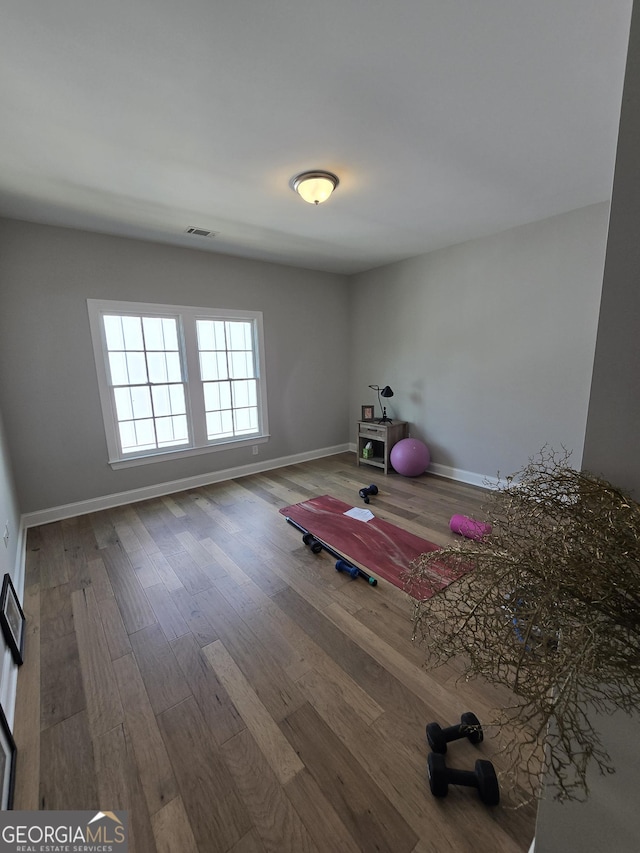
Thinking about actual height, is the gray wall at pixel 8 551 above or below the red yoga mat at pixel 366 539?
above

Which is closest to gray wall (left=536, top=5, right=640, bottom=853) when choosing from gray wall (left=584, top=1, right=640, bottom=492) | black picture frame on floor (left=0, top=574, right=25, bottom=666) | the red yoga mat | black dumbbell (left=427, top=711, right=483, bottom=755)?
gray wall (left=584, top=1, right=640, bottom=492)

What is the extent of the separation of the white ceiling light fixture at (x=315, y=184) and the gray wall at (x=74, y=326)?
1.93m

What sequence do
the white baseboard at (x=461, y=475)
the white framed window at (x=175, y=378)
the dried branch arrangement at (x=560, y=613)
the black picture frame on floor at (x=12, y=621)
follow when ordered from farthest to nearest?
1. the white baseboard at (x=461, y=475)
2. the white framed window at (x=175, y=378)
3. the black picture frame on floor at (x=12, y=621)
4. the dried branch arrangement at (x=560, y=613)

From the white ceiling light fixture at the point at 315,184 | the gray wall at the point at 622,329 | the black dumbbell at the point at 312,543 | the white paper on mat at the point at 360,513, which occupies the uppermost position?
the white ceiling light fixture at the point at 315,184

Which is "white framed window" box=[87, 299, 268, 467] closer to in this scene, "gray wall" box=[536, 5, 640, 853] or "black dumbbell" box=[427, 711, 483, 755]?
"black dumbbell" box=[427, 711, 483, 755]

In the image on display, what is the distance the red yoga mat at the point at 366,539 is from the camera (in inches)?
96.0

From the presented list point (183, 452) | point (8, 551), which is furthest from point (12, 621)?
point (183, 452)

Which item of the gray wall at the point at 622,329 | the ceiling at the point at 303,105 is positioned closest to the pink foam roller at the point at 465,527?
the gray wall at the point at 622,329

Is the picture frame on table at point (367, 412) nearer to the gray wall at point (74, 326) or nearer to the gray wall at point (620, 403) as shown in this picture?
the gray wall at point (74, 326)

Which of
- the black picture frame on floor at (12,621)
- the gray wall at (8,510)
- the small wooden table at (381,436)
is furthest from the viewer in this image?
the small wooden table at (381,436)

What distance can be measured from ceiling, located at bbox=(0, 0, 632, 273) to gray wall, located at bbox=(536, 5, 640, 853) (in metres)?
1.02

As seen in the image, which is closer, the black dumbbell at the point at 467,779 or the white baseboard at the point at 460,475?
the black dumbbell at the point at 467,779

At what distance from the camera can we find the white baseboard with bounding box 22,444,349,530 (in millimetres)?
3188

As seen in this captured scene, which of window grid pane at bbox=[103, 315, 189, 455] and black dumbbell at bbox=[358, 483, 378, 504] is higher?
window grid pane at bbox=[103, 315, 189, 455]
